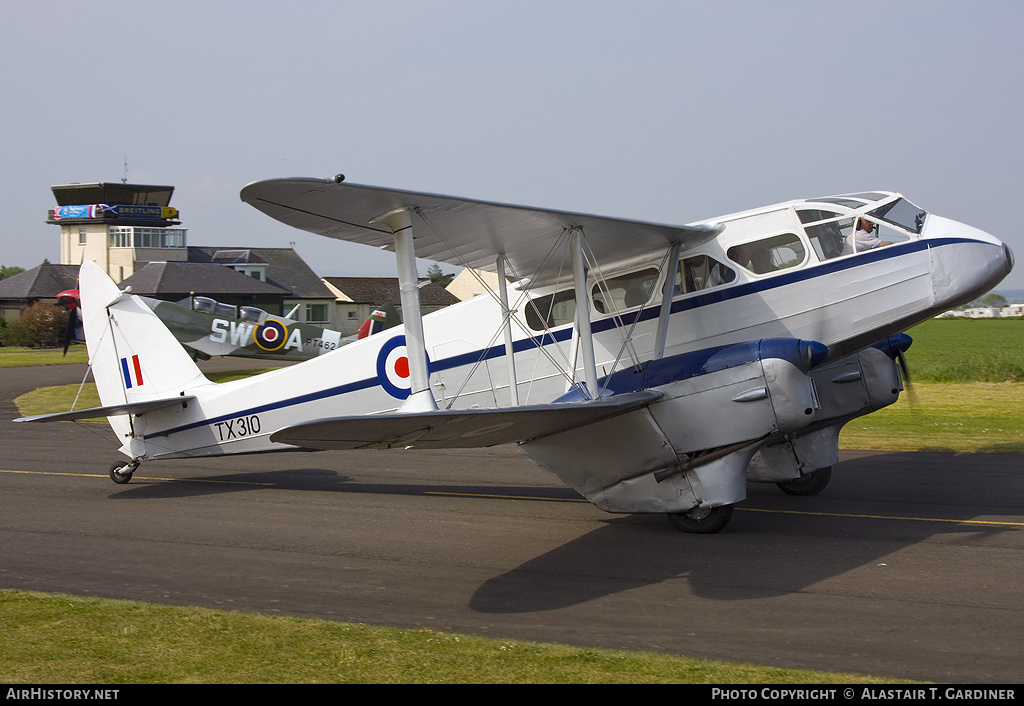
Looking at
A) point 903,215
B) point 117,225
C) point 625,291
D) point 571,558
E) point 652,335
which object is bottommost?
point 571,558

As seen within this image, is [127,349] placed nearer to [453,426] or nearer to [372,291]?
[453,426]

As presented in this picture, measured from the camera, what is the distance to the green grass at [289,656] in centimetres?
538

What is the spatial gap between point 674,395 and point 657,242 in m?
1.75

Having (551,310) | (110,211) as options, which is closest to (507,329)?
(551,310)

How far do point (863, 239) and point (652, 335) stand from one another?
2453 millimetres

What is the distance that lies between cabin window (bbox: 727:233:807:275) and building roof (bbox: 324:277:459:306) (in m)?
72.0

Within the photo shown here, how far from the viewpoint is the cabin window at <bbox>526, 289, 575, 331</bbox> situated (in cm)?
1013

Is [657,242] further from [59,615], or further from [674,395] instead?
[59,615]

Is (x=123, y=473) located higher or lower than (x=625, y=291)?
lower

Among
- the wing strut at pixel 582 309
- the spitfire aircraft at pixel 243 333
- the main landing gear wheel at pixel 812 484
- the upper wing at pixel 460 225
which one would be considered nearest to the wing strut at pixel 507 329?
the upper wing at pixel 460 225

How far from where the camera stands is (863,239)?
358 inches

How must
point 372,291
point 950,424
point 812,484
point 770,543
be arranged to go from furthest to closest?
point 372,291, point 950,424, point 812,484, point 770,543

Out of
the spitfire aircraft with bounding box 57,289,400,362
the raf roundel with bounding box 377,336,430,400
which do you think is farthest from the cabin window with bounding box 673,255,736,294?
the spitfire aircraft with bounding box 57,289,400,362

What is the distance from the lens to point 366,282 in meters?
88.4
